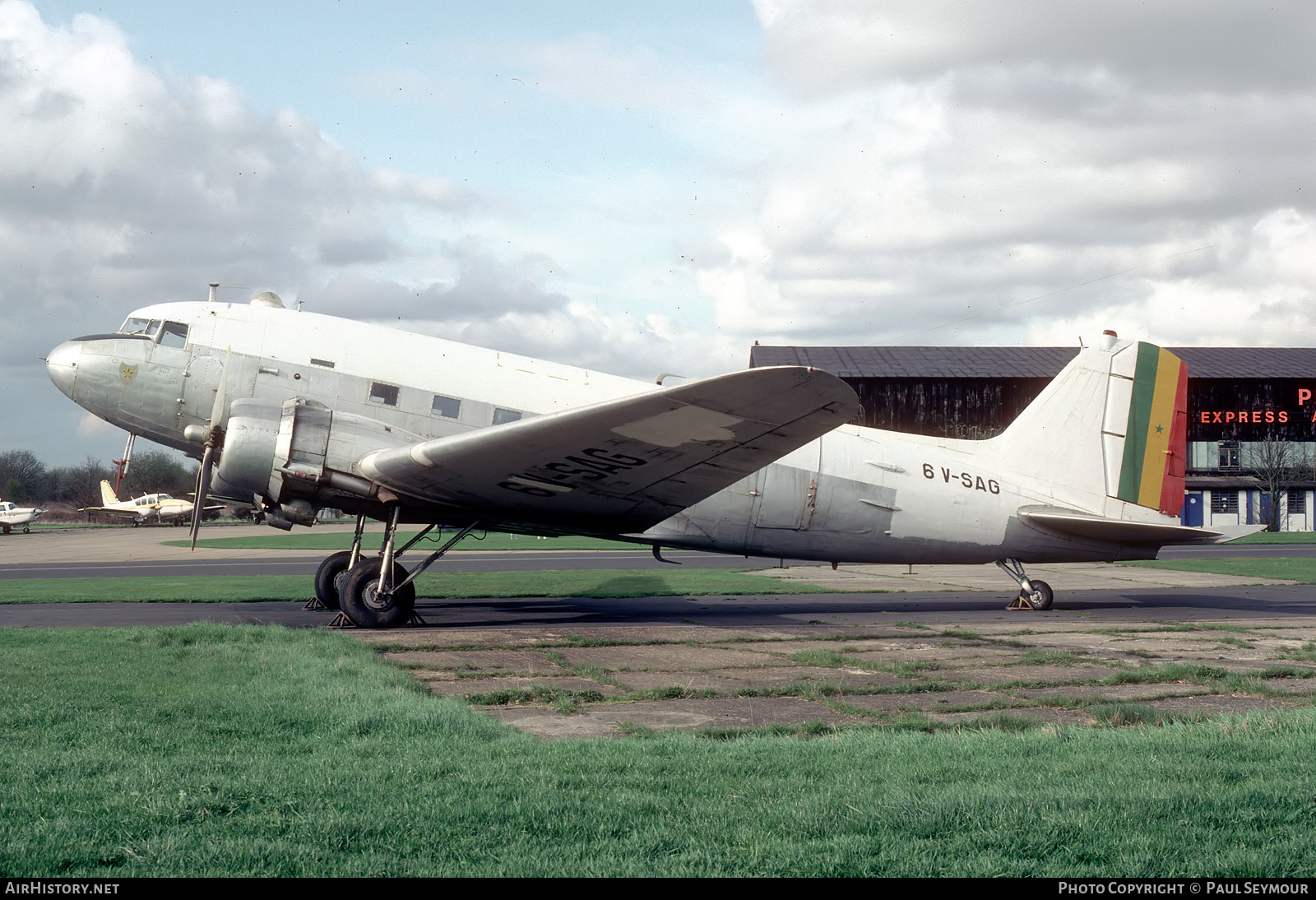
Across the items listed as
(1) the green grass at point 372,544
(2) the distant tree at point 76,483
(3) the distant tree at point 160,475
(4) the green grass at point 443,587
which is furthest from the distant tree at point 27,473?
(4) the green grass at point 443,587

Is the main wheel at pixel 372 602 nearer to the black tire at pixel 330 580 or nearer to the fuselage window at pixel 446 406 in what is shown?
the black tire at pixel 330 580

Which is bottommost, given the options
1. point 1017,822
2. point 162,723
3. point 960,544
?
point 162,723

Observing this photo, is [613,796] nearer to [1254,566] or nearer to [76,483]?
[1254,566]

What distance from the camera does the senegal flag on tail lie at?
16156 mm

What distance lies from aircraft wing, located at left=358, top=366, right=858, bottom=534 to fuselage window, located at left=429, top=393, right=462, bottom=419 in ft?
3.70

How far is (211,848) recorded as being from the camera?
359 centimetres

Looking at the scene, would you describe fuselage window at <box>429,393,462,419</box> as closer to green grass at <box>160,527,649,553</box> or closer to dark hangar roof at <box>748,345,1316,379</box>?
green grass at <box>160,527,649,553</box>

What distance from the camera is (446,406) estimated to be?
1298 cm

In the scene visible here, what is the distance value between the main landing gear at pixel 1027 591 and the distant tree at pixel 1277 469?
48930 millimetres

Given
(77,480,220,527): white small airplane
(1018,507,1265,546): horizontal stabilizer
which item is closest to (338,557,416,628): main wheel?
(1018,507,1265,546): horizontal stabilizer

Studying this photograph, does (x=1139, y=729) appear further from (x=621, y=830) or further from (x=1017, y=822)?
(x=621, y=830)

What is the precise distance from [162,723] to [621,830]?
353cm

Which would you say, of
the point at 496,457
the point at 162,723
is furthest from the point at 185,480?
the point at 162,723

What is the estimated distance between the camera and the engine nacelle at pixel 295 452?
11984mm
